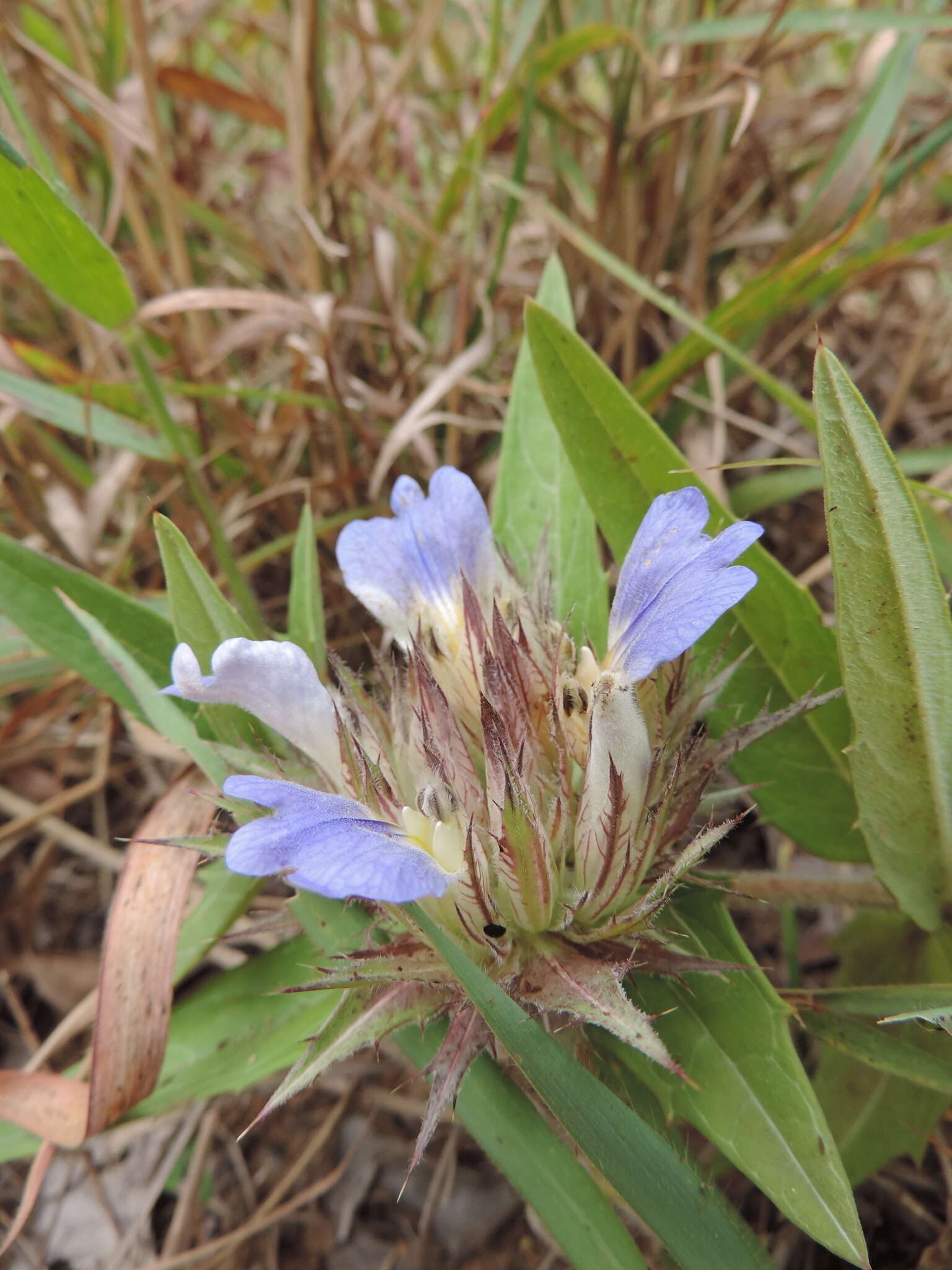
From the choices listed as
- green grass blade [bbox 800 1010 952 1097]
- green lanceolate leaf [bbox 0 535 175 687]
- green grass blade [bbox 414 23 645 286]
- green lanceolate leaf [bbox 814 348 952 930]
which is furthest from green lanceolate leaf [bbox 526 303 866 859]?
green grass blade [bbox 414 23 645 286]

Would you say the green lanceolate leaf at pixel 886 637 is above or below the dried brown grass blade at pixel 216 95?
below

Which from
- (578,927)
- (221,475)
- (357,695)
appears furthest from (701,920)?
A: (221,475)

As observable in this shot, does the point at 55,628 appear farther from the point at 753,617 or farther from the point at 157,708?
the point at 753,617

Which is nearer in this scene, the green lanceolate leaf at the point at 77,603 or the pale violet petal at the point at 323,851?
the pale violet petal at the point at 323,851

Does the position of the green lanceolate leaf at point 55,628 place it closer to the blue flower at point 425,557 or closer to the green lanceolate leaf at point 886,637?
the blue flower at point 425,557

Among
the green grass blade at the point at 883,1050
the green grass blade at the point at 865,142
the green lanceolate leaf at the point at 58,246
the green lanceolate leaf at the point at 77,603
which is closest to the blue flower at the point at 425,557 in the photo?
the green lanceolate leaf at the point at 77,603

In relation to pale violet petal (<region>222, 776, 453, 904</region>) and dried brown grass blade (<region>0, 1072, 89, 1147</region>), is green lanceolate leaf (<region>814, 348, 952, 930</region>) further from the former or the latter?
dried brown grass blade (<region>0, 1072, 89, 1147</region>)
